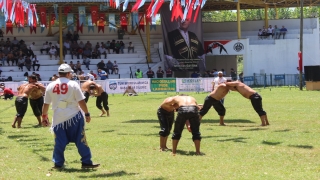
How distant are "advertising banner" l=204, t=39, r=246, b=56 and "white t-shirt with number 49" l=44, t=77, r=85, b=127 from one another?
39.1 meters

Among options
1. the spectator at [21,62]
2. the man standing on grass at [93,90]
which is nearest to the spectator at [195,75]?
the spectator at [21,62]

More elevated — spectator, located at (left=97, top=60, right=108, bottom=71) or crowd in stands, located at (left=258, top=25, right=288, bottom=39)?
crowd in stands, located at (left=258, top=25, right=288, bottom=39)

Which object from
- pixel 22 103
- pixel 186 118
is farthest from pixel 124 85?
pixel 186 118

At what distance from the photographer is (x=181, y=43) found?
4691 cm

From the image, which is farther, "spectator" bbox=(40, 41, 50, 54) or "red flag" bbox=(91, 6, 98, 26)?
"spectator" bbox=(40, 41, 50, 54)

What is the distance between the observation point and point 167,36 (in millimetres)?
46781

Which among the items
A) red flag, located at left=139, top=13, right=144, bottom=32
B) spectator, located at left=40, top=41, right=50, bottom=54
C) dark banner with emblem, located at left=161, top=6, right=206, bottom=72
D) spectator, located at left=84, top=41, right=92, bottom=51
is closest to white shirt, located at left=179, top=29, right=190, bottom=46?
dark banner with emblem, located at left=161, top=6, right=206, bottom=72

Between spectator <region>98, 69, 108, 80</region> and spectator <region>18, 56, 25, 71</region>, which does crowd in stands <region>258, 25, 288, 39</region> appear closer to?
spectator <region>98, 69, 108, 80</region>

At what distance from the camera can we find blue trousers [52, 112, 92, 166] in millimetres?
10500

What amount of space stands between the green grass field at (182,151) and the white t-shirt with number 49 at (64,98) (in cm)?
94

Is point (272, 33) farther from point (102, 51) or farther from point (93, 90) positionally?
point (93, 90)

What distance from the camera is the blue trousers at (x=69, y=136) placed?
10.5 meters

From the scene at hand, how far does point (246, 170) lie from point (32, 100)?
445 inches

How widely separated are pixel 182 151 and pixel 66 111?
3487 mm
